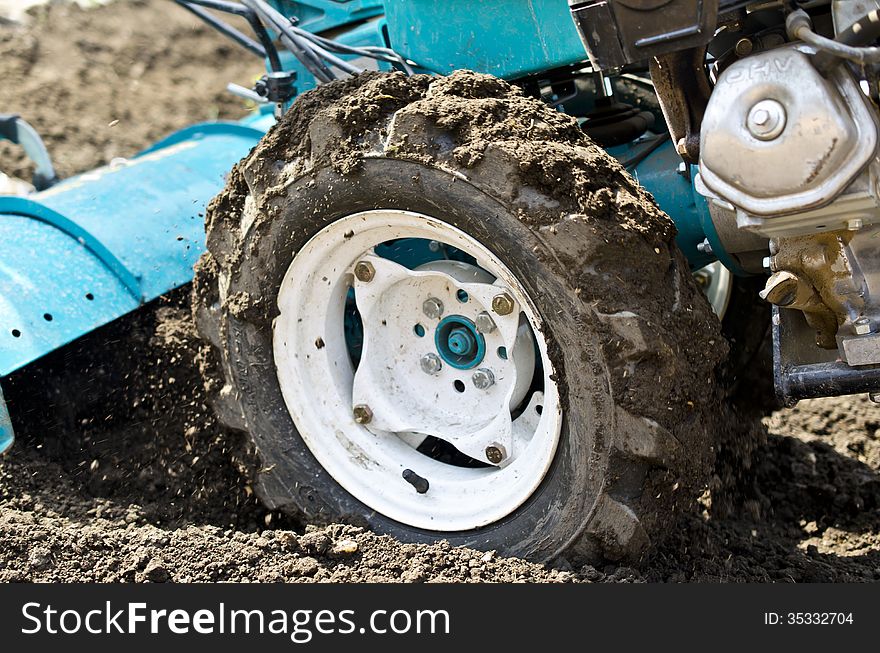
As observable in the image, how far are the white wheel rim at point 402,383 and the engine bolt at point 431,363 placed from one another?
1cm

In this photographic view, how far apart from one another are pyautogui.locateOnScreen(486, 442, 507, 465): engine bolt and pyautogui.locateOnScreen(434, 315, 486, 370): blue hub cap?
0.22 m

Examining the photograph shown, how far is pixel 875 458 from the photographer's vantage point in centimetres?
361

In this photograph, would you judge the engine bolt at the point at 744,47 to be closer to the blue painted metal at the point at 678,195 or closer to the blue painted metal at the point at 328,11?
the blue painted metal at the point at 678,195

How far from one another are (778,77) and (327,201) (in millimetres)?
1139

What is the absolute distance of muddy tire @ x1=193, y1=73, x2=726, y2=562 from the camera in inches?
95.6

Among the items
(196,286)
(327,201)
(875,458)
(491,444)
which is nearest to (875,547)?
(875,458)

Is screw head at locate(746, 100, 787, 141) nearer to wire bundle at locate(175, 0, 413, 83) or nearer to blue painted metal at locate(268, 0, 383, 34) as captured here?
wire bundle at locate(175, 0, 413, 83)

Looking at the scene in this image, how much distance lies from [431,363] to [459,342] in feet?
0.39

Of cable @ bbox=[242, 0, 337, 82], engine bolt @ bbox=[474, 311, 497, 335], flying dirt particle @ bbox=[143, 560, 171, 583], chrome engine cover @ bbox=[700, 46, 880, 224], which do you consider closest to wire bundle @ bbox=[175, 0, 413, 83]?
cable @ bbox=[242, 0, 337, 82]

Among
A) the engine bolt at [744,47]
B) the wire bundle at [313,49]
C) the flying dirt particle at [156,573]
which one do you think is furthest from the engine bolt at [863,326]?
the flying dirt particle at [156,573]

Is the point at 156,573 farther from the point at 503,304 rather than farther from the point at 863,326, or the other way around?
the point at 863,326

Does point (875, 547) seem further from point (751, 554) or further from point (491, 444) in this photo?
point (491, 444)

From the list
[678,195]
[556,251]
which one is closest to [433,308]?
[556,251]

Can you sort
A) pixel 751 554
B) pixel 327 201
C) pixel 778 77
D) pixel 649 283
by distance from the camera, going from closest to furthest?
pixel 778 77 → pixel 649 283 → pixel 327 201 → pixel 751 554
